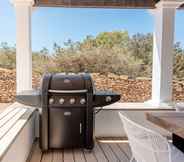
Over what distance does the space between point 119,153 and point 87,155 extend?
0.46 metres

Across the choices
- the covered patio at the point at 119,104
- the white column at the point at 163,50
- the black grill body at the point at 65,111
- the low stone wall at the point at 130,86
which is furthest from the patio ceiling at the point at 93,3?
the black grill body at the point at 65,111

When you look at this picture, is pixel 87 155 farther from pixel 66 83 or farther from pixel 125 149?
pixel 66 83

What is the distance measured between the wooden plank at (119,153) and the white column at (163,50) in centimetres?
111

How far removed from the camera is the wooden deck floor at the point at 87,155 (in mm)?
3475

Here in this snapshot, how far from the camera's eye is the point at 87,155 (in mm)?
3629

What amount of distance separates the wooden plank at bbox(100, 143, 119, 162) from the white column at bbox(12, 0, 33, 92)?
153 centimetres

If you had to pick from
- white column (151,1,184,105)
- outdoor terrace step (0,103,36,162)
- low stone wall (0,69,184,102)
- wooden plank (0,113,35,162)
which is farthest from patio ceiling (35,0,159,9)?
wooden plank (0,113,35,162)

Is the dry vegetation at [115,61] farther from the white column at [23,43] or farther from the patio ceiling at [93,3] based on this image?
the patio ceiling at [93,3]

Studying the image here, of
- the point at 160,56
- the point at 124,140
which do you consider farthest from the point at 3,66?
the point at 160,56

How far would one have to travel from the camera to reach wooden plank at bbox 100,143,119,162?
351 cm

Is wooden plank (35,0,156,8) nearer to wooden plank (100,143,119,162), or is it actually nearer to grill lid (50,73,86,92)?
grill lid (50,73,86,92)

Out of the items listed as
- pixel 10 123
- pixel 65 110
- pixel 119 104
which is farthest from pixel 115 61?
pixel 10 123

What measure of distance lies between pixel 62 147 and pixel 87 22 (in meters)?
2.77

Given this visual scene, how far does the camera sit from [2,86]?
453 centimetres
